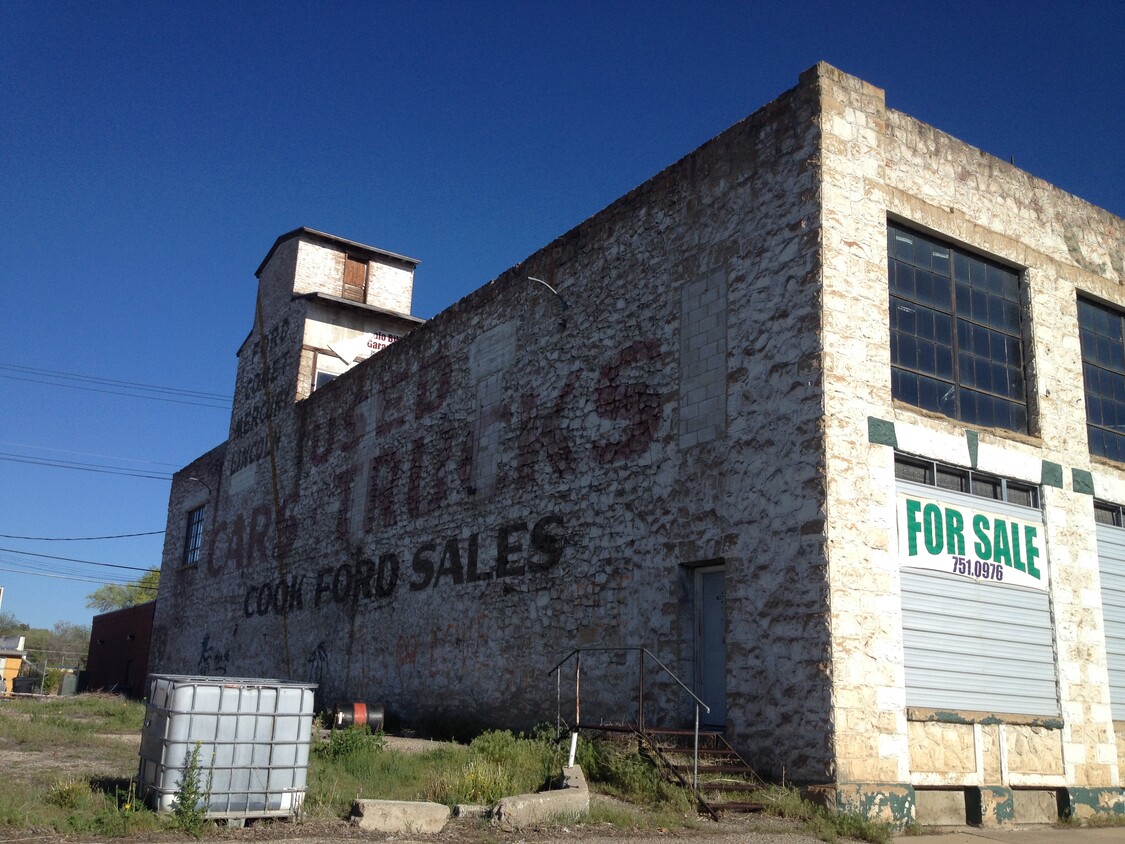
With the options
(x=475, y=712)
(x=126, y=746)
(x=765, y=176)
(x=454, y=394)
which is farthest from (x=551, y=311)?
(x=126, y=746)

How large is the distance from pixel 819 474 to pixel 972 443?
8.93ft

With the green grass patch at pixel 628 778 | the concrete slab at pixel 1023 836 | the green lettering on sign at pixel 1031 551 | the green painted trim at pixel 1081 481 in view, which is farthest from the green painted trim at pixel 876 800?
the green painted trim at pixel 1081 481

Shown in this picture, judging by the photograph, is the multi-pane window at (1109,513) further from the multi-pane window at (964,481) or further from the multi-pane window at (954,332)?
the multi-pane window at (954,332)

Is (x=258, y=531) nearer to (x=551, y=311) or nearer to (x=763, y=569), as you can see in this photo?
(x=551, y=311)

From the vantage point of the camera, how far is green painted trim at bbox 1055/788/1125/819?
1174 cm

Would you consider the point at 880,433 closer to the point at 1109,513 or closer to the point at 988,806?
the point at 988,806

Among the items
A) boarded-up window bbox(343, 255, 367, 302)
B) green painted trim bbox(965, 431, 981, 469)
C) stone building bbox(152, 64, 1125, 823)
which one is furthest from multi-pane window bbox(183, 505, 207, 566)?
green painted trim bbox(965, 431, 981, 469)

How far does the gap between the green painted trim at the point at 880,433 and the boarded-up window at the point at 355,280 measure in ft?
67.4

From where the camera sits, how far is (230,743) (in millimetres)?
8305

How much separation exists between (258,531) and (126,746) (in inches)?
508

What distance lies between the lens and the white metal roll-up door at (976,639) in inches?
436

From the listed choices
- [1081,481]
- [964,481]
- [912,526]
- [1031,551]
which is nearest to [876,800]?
[912,526]

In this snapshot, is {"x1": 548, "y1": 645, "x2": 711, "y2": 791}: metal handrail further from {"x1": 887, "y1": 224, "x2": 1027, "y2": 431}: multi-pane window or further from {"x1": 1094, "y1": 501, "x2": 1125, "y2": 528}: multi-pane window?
{"x1": 1094, "y1": 501, "x2": 1125, "y2": 528}: multi-pane window

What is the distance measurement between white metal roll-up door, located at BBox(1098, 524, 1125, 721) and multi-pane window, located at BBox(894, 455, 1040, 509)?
159 centimetres
